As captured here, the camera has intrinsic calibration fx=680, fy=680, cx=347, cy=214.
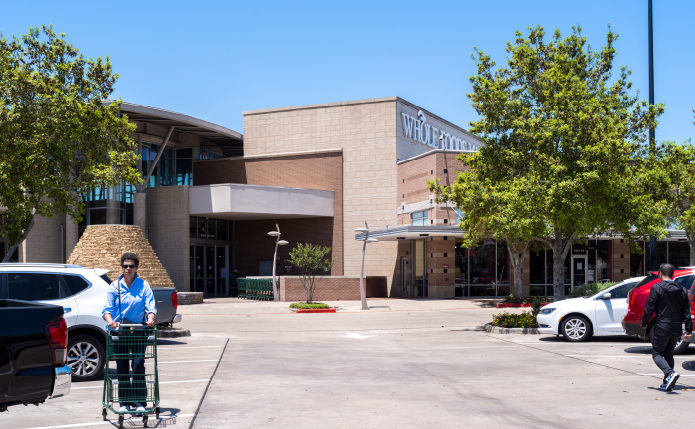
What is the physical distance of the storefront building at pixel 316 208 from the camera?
35625 millimetres

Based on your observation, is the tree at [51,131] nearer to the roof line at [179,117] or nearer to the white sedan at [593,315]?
the roof line at [179,117]

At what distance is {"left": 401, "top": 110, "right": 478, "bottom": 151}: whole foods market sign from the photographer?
136ft

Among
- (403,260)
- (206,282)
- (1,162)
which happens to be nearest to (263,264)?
(206,282)

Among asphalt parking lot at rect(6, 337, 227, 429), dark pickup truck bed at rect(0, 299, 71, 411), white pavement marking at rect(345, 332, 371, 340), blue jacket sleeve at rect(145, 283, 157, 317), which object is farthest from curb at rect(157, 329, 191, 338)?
dark pickup truck bed at rect(0, 299, 71, 411)

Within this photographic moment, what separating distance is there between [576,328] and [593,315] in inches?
19.8

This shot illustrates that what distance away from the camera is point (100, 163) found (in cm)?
2297

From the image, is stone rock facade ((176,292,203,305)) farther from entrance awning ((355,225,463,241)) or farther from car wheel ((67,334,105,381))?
car wheel ((67,334,105,381))

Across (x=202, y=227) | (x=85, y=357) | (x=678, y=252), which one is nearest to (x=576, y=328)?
(x=85, y=357)

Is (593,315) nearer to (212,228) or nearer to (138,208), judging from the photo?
(138,208)

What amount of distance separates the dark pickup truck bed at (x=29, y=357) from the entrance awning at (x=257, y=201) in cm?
3143

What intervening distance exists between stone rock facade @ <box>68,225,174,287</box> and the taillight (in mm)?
20967

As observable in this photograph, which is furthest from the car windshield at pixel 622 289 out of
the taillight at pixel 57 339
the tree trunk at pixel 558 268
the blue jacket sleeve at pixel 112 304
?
the taillight at pixel 57 339

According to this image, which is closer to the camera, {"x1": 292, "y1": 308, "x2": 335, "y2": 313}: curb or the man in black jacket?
the man in black jacket

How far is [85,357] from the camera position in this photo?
34.1 ft
